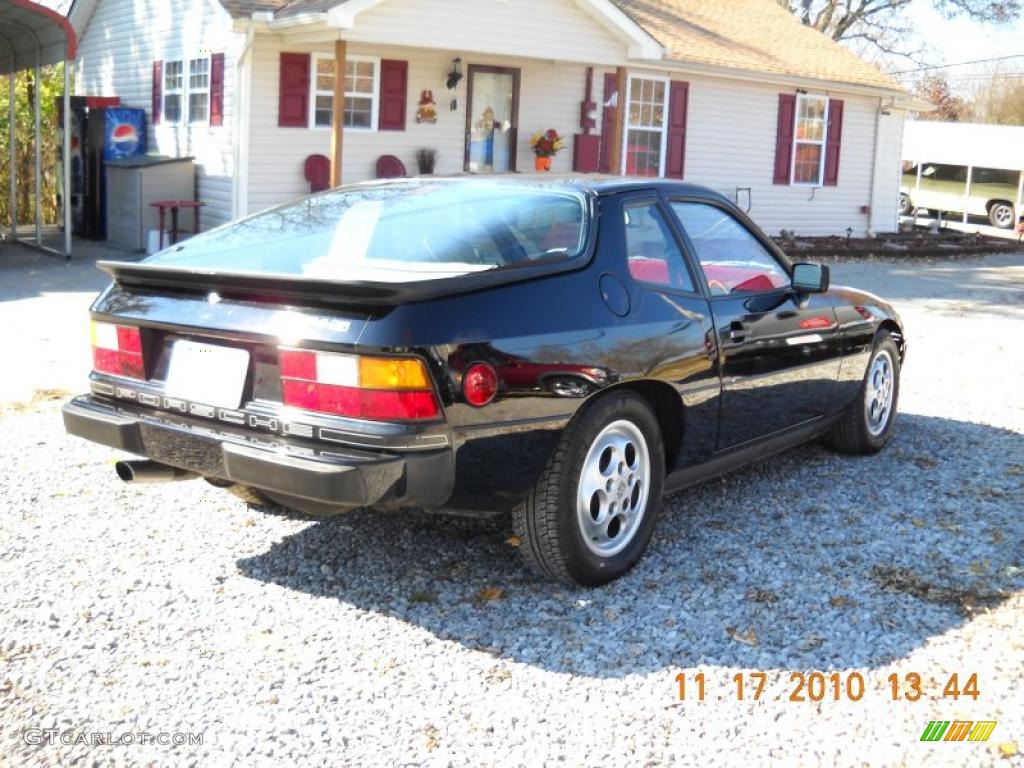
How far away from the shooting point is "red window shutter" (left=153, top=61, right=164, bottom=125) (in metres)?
18.2

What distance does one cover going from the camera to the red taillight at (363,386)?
3602mm

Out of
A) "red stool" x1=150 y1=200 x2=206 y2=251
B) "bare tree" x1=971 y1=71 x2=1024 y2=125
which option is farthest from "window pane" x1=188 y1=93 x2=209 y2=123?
"bare tree" x1=971 y1=71 x2=1024 y2=125

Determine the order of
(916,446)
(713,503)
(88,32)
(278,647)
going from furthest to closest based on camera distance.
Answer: (88,32) < (916,446) < (713,503) < (278,647)

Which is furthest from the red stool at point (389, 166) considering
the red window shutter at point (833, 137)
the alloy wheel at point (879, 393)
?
the alloy wheel at point (879, 393)

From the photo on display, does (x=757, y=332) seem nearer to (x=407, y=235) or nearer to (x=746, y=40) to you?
(x=407, y=235)

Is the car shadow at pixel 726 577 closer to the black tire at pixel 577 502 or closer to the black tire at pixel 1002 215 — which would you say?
the black tire at pixel 577 502

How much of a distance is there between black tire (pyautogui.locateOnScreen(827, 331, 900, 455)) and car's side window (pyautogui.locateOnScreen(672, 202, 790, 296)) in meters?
0.94

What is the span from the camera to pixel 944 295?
14.9 meters

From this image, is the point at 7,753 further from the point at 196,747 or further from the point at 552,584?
the point at 552,584

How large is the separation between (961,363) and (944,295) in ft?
19.3

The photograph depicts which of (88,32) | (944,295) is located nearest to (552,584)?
(944,295)

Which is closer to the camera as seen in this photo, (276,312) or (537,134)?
(276,312)

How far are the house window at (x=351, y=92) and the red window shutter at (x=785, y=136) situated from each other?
27.2ft

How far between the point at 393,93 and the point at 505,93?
220 centimetres
